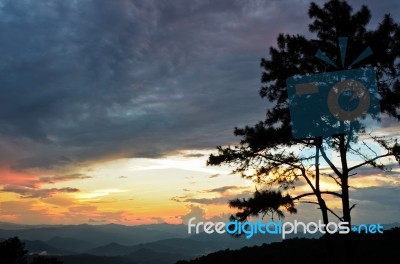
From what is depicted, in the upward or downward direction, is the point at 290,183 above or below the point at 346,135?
below

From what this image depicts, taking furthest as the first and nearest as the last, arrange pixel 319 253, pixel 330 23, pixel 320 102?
pixel 319 253 → pixel 330 23 → pixel 320 102

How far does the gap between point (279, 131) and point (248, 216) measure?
3593 mm

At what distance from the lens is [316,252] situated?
35.9m

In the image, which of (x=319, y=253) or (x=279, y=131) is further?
(x=319, y=253)

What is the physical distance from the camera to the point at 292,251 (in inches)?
1577

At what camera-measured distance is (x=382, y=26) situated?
16.3 metres

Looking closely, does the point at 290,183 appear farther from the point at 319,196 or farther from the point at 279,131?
the point at 279,131

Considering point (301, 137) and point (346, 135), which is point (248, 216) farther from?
point (346, 135)

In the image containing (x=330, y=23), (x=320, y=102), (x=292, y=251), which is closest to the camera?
(x=320, y=102)

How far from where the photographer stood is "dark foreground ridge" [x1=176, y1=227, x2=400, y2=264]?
96.9ft

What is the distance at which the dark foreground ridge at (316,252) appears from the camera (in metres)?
29.5

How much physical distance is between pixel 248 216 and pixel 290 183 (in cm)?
295

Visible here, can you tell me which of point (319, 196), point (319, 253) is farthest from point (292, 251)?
point (319, 196)

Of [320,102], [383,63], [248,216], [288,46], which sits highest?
[288,46]
